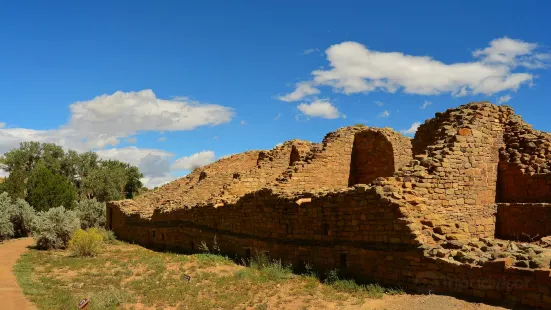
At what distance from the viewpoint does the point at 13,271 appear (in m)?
14.1

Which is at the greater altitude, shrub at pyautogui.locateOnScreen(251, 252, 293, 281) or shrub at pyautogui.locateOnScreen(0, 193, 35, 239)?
shrub at pyautogui.locateOnScreen(251, 252, 293, 281)

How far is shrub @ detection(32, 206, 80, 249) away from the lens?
20391 millimetres

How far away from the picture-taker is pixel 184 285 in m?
11.1

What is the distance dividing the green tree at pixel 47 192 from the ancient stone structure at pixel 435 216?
2537 centimetres

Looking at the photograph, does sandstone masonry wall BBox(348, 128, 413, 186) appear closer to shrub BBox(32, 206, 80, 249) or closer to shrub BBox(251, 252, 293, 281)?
shrub BBox(251, 252, 293, 281)

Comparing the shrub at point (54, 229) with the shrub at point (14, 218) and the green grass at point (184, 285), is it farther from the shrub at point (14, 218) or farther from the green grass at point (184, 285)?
the shrub at point (14, 218)

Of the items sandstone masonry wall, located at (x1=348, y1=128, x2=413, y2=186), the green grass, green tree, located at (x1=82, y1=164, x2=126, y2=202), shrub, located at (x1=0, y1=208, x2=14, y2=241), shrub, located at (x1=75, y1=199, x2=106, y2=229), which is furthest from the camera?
green tree, located at (x1=82, y1=164, x2=126, y2=202)

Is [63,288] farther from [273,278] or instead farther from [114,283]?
[273,278]

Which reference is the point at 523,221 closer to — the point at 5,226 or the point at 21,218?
the point at 5,226

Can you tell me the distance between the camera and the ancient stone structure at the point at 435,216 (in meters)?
7.38

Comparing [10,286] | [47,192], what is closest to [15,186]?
[47,192]

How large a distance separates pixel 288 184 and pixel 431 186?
224 inches

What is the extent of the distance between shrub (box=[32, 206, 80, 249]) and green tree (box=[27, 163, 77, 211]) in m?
15.6

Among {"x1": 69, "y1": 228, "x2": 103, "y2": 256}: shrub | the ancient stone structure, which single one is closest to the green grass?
the ancient stone structure
